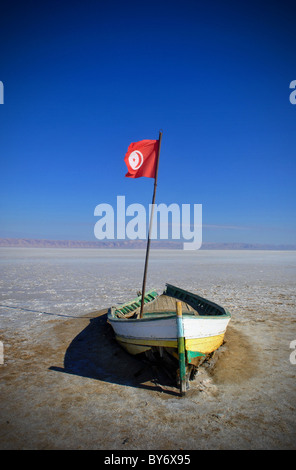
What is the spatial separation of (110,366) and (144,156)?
231 inches

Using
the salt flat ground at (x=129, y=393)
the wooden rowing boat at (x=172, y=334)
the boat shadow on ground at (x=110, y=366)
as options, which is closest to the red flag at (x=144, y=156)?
the wooden rowing boat at (x=172, y=334)

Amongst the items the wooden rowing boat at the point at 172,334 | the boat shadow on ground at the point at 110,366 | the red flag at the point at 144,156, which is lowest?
the boat shadow on ground at the point at 110,366

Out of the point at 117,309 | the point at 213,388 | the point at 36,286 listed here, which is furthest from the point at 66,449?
the point at 36,286

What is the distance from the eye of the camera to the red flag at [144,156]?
7504mm

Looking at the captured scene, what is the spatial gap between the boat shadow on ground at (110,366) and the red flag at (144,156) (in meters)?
5.07

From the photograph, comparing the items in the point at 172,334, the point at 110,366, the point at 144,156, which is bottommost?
the point at 110,366

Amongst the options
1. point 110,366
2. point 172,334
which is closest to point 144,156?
point 172,334

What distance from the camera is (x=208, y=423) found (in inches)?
180

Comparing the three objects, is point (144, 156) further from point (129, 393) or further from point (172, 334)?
point (129, 393)

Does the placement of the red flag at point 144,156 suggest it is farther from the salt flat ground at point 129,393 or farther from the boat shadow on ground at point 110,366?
the salt flat ground at point 129,393

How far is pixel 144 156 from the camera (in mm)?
7523

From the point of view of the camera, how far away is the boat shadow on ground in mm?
6023

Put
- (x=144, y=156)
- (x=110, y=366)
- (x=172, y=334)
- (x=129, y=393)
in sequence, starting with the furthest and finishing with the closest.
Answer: (x=144, y=156) < (x=110, y=366) < (x=129, y=393) < (x=172, y=334)

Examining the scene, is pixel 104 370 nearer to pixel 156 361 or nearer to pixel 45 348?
pixel 156 361
